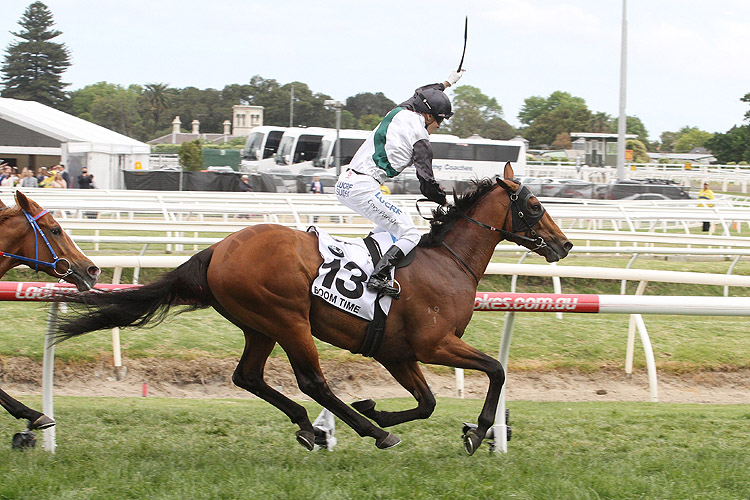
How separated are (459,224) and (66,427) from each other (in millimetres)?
2537

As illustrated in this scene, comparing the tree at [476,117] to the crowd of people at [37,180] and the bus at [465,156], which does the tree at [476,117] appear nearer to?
the bus at [465,156]

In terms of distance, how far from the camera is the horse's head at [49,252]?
15.0 feet

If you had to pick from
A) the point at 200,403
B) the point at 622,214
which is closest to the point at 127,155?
the point at 622,214

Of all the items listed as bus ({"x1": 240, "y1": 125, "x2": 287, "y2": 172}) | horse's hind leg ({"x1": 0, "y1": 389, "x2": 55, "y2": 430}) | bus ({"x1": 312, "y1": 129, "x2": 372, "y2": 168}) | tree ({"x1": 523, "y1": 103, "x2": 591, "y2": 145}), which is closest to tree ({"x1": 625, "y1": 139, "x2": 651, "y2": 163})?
tree ({"x1": 523, "y1": 103, "x2": 591, "y2": 145})

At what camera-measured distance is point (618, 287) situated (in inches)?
437

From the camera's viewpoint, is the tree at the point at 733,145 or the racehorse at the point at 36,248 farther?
the tree at the point at 733,145

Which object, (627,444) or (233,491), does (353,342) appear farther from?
(627,444)

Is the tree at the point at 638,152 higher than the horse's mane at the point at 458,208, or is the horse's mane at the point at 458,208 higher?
the tree at the point at 638,152

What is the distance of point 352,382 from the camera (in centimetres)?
698

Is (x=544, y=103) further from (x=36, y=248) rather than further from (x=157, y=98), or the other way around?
(x=36, y=248)

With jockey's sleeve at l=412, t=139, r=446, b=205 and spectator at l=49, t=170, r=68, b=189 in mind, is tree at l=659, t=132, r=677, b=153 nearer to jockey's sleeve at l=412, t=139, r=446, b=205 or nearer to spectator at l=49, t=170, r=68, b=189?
spectator at l=49, t=170, r=68, b=189

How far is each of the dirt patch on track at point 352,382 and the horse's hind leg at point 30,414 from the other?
84.4 inches

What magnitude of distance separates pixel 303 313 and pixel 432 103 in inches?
55.6

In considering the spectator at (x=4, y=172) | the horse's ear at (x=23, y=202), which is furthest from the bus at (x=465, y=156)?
the horse's ear at (x=23, y=202)
